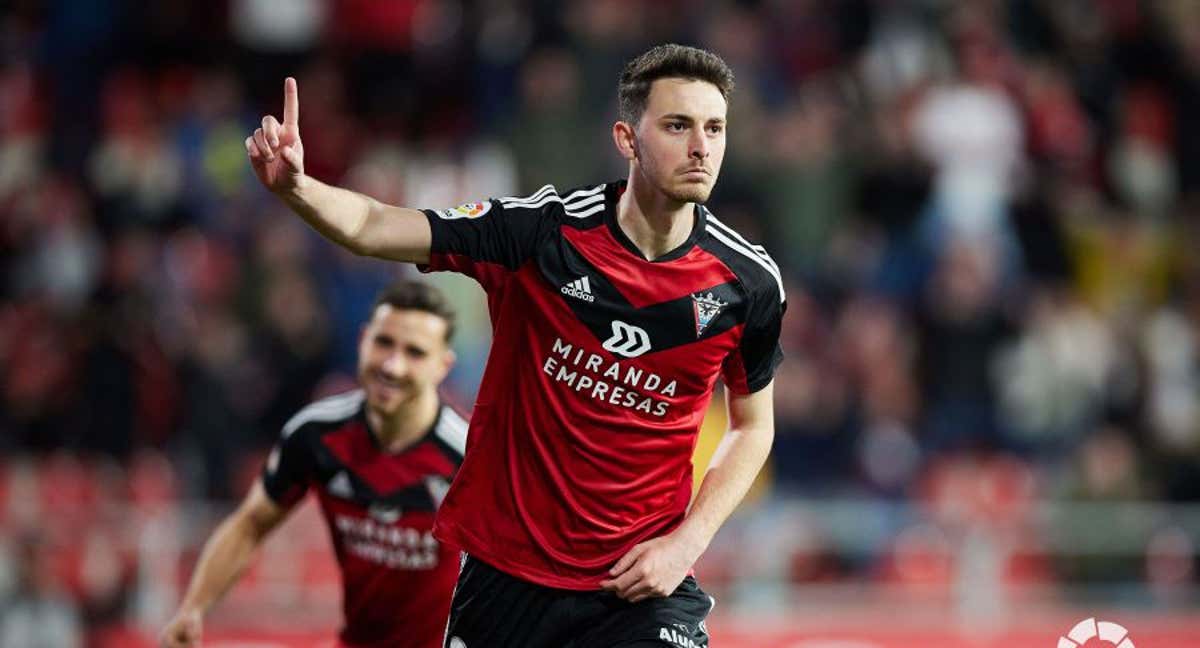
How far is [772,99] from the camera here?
13.8 metres

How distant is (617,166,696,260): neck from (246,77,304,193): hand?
3.48ft

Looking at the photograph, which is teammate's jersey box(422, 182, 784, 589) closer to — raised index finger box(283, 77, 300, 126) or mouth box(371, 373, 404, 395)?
raised index finger box(283, 77, 300, 126)

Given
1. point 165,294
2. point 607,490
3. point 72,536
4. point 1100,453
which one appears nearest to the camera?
point 607,490

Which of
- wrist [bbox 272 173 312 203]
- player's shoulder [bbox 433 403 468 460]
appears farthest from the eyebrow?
player's shoulder [bbox 433 403 468 460]

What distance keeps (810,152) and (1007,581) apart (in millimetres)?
3571

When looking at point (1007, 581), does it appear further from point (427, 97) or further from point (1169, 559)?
point (427, 97)

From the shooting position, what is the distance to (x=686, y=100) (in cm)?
516

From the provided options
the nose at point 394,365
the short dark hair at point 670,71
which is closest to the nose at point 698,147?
the short dark hair at point 670,71

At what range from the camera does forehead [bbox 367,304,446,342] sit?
7043mm

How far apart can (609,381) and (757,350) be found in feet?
1.55

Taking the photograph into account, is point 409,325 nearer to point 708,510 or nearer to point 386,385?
point 386,385

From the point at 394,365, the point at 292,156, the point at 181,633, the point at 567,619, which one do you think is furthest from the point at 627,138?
the point at 181,633

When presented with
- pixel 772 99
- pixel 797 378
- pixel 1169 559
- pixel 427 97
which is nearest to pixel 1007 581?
pixel 1169 559

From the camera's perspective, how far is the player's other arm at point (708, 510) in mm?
5168
